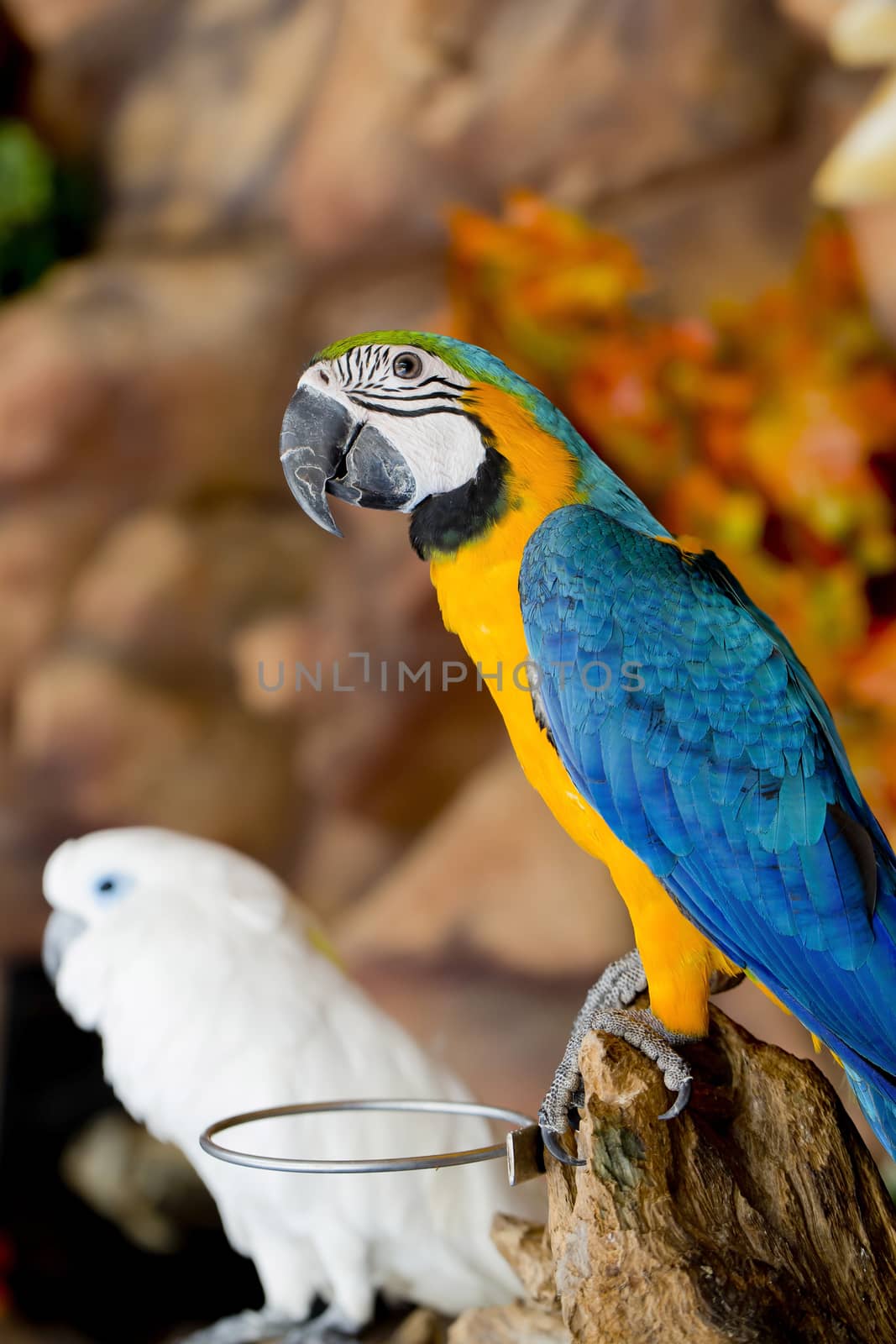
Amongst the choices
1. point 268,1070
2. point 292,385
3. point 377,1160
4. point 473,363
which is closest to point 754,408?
point 292,385

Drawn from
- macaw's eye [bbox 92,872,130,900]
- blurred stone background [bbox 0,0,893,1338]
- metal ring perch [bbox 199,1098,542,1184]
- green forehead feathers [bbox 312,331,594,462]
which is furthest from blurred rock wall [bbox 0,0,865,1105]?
green forehead feathers [bbox 312,331,594,462]

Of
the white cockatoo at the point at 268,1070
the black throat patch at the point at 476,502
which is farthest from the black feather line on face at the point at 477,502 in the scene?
the white cockatoo at the point at 268,1070

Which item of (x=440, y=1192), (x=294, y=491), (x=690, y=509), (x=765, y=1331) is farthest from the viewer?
(x=690, y=509)

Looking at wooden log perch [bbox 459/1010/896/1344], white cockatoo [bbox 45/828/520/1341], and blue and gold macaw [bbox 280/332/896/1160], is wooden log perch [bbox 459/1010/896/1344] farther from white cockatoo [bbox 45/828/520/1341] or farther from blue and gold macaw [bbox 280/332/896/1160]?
white cockatoo [bbox 45/828/520/1341]

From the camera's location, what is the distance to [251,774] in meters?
2.10

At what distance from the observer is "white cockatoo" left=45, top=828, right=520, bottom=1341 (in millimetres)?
889

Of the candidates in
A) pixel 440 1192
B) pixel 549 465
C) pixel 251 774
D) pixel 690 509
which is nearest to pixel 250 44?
pixel 690 509

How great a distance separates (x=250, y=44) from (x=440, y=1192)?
2.24 meters

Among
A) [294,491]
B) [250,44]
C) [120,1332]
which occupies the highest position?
[250,44]

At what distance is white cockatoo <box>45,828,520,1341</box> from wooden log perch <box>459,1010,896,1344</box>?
0.33 metres

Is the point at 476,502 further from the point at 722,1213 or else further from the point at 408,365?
the point at 722,1213

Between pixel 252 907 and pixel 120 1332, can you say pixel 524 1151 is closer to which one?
pixel 252 907

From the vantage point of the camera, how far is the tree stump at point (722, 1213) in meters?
0.54

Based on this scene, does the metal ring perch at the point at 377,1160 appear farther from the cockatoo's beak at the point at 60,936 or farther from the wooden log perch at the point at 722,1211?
the cockatoo's beak at the point at 60,936
